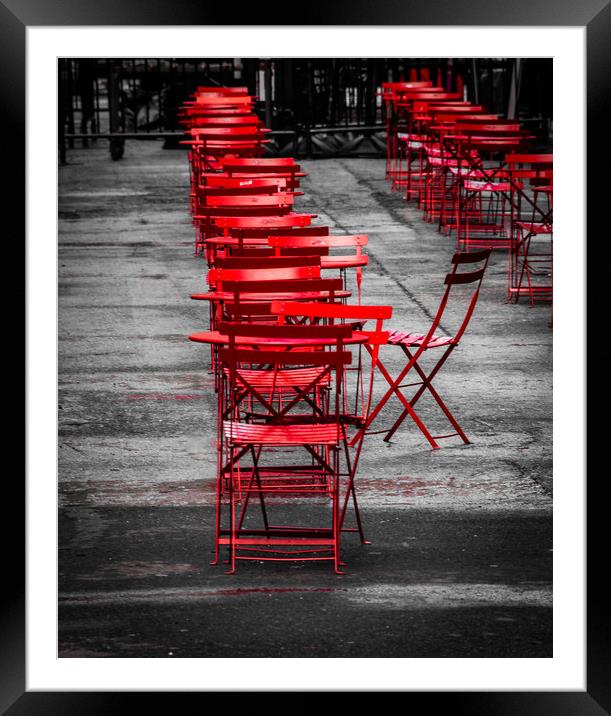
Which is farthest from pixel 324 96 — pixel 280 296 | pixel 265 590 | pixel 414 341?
pixel 265 590

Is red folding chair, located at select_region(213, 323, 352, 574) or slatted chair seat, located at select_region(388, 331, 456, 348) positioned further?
slatted chair seat, located at select_region(388, 331, 456, 348)

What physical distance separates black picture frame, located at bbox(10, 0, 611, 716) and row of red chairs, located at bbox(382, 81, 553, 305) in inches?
296

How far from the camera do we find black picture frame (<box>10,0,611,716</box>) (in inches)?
179

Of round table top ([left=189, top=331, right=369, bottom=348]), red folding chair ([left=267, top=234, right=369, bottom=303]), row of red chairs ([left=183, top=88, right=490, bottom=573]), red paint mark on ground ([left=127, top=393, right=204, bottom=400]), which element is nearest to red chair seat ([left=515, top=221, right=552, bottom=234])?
row of red chairs ([left=183, top=88, right=490, bottom=573])

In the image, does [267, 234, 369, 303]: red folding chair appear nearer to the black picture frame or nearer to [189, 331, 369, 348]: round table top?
[189, 331, 369, 348]: round table top

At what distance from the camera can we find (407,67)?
2556 cm

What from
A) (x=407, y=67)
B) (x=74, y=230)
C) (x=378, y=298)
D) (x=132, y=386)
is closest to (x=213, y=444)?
(x=132, y=386)

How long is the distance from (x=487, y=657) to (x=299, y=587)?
0.99m
